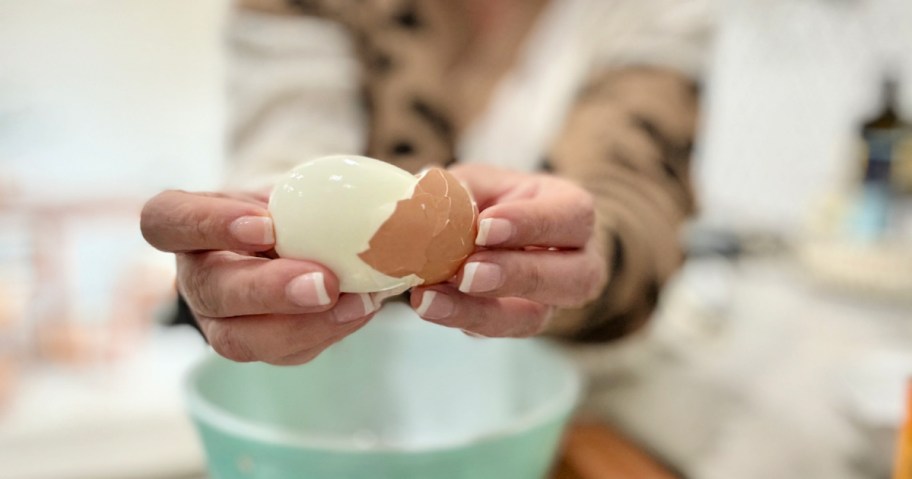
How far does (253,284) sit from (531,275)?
0.09 metres

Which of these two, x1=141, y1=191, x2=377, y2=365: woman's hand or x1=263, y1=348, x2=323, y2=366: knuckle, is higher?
x1=141, y1=191, x2=377, y2=365: woman's hand

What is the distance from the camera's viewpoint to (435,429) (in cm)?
46

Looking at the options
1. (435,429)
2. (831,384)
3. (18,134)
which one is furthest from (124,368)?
(831,384)

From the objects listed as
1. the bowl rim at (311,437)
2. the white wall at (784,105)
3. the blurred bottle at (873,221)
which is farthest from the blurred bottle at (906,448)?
the white wall at (784,105)

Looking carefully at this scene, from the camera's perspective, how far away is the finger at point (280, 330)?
21 centimetres

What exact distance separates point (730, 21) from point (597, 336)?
0.75m

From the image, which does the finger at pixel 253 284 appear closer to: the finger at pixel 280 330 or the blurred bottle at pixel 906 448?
the finger at pixel 280 330

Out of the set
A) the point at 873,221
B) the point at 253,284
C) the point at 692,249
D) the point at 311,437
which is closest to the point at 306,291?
the point at 253,284

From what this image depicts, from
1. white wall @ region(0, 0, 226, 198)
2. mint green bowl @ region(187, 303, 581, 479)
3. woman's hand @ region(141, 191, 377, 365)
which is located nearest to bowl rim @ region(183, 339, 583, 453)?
mint green bowl @ region(187, 303, 581, 479)

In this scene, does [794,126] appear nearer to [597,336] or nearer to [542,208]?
[597,336]

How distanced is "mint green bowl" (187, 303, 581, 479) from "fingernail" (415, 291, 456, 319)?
0.10 metres

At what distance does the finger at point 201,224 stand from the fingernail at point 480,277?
0.07m

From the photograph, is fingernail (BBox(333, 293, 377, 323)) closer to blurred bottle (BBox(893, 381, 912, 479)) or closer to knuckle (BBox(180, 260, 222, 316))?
knuckle (BBox(180, 260, 222, 316))

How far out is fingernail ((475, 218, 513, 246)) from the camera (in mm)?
218
